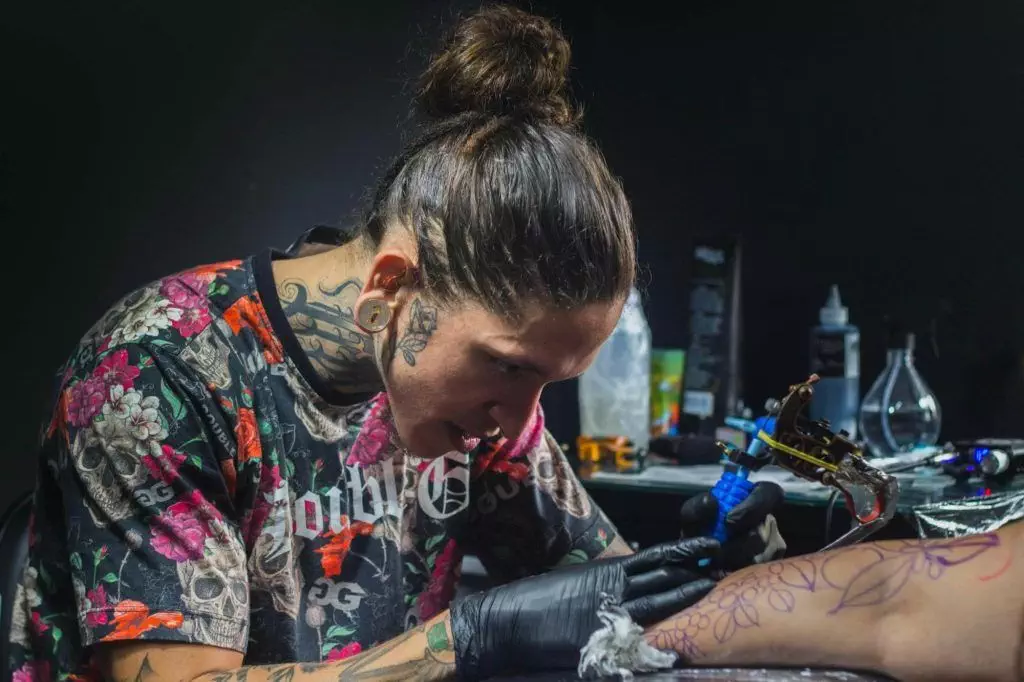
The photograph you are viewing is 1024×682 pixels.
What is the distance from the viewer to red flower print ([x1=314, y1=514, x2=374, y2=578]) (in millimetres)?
1380

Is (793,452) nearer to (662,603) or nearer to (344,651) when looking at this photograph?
(662,603)

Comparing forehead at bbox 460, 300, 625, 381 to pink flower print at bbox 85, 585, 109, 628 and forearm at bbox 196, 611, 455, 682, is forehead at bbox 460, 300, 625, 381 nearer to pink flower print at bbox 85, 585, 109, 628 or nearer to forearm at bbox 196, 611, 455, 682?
forearm at bbox 196, 611, 455, 682

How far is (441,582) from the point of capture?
1.51m

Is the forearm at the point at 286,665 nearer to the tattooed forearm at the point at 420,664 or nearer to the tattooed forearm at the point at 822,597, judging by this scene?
the tattooed forearm at the point at 420,664

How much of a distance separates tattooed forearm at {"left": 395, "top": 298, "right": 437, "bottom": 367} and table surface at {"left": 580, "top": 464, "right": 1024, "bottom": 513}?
73 centimetres

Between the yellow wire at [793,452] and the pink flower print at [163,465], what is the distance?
65 centimetres

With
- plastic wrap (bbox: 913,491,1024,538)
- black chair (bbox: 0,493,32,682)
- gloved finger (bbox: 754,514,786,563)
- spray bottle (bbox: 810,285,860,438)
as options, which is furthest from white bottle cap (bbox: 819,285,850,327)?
black chair (bbox: 0,493,32,682)

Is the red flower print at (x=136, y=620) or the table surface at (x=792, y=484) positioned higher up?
the table surface at (x=792, y=484)

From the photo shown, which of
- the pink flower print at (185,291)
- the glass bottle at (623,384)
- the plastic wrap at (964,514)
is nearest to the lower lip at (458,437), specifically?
the pink flower print at (185,291)

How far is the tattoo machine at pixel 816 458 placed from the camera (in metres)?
1.23

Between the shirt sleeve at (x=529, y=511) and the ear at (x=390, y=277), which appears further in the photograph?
the shirt sleeve at (x=529, y=511)

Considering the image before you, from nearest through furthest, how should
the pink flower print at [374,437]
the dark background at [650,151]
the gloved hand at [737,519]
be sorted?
the gloved hand at [737,519] < the pink flower print at [374,437] < the dark background at [650,151]

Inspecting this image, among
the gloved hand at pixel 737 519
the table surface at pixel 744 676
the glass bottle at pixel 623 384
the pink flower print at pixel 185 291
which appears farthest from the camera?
the glass bottle at pixel 623 384

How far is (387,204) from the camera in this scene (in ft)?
4.24
